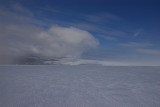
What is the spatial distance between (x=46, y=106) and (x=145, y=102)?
127 inches

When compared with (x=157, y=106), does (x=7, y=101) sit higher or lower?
higher

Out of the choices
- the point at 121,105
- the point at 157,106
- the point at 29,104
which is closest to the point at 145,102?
the point at 157,106

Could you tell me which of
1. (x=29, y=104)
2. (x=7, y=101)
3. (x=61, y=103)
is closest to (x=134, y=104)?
(x=61, y=103)

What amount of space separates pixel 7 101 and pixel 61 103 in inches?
67.9

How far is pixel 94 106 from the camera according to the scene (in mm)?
3434

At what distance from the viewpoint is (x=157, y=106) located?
353cm

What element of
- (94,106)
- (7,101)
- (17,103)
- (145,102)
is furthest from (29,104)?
(145,102)

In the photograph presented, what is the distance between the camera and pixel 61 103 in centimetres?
362

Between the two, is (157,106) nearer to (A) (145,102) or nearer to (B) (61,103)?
(A) (145,102)

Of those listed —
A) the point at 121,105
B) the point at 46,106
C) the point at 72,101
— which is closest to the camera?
the point at 46,106

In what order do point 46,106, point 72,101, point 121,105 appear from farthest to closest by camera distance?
1. point 72,101
2. point 121,105
3. point 46,106

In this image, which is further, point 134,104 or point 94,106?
point 134,104

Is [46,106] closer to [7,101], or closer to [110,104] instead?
[7,101]

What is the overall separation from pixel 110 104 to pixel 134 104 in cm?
78
